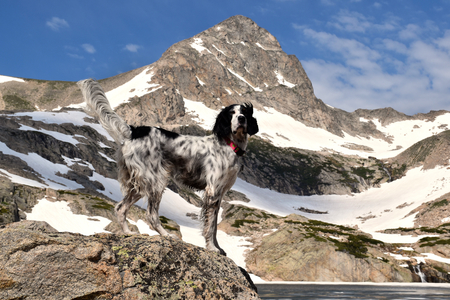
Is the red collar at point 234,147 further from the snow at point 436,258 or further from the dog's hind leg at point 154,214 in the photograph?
the snow at point 436,258

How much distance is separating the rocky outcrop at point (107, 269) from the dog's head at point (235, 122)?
2522 mm

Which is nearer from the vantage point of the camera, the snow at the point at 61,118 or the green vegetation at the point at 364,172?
the snow at the point at 61,118

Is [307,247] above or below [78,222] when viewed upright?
above

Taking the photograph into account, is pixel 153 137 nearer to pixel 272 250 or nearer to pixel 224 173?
pixel 224 173

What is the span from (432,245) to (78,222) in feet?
192

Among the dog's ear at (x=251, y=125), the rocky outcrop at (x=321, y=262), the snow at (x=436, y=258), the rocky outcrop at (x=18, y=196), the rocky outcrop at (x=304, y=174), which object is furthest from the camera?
the rocky outcrop at (x=304, y=174)

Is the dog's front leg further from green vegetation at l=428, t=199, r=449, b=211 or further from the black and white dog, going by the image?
green vegetation at l=428, t=199, r=449, b=211

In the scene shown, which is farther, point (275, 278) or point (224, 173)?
point (275, 278)

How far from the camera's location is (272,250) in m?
57.6

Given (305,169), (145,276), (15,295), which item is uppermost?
(305,169)

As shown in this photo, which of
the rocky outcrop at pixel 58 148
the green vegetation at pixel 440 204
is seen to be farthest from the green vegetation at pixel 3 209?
the green vegetation at pixel 440 204

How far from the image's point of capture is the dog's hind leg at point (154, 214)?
7.23 meters

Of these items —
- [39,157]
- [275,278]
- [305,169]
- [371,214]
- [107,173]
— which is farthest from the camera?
[305,169]

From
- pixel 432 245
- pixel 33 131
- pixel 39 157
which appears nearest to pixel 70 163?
pixel 39 157
